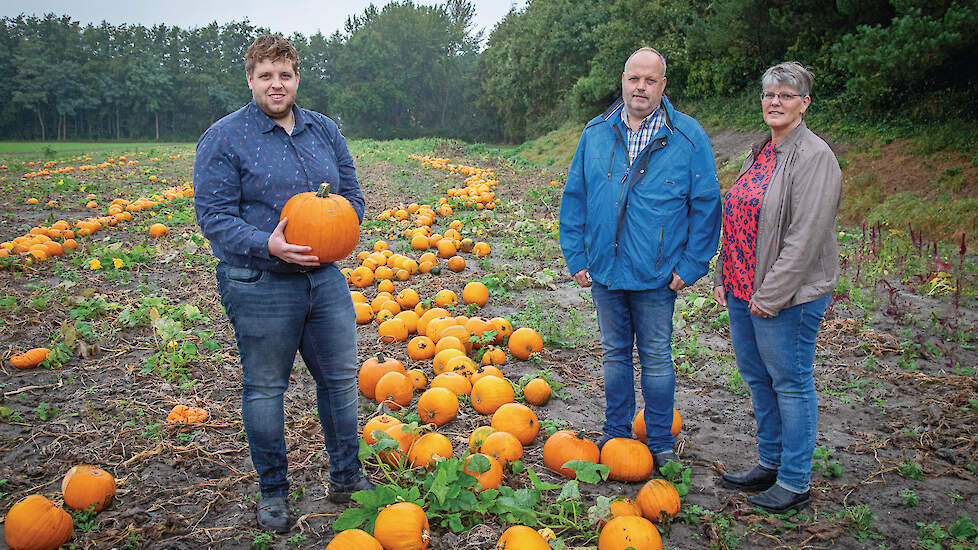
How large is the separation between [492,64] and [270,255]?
6248 centimetres

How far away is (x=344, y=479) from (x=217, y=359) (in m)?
2.63

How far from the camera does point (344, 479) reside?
3.22 m

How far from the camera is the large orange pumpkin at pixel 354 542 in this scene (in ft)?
8.21

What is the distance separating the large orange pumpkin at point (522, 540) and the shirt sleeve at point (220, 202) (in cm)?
166

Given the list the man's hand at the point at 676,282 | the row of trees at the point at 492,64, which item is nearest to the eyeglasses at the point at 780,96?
the man's hand at the point at 676,282

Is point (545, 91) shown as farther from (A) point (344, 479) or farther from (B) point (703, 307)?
(A) point (344, 479)

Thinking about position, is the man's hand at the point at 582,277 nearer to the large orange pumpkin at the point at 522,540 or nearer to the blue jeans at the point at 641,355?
the blue jeans at the point at 641,355

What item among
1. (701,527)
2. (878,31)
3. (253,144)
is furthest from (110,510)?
(878,31)

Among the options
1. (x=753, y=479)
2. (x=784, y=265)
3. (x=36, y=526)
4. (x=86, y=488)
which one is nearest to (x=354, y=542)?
(x=36, y=526)

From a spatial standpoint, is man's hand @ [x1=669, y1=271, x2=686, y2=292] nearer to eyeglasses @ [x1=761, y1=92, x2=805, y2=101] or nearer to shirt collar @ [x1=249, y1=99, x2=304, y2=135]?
eyeglasses @ [x1=761, y1=92, x2=805, y2=101]

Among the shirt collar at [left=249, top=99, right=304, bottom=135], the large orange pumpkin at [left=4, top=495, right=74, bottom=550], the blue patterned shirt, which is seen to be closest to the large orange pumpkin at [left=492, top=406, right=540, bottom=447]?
the blue patterned shirt

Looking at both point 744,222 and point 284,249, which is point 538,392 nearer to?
point 744,222

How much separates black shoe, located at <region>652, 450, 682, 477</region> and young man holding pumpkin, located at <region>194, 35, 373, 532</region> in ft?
6.20

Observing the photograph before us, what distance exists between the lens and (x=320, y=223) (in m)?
2.79
